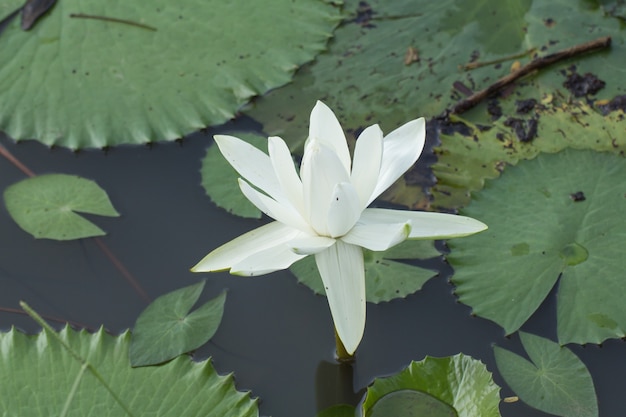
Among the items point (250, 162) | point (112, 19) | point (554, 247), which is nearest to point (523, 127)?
point (554, 247)

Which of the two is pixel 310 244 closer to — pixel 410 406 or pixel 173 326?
pixel 410 406

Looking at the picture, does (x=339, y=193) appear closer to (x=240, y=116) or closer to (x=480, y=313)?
(x=480, y=313)

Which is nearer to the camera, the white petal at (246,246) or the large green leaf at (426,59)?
the white petal at (246,246)

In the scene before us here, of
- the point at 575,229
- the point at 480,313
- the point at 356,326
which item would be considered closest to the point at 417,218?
the point at 356,326

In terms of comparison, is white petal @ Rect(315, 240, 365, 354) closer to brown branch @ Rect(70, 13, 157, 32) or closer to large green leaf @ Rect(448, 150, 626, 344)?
large green leaf @ Rect(448, 150, 626, 344)

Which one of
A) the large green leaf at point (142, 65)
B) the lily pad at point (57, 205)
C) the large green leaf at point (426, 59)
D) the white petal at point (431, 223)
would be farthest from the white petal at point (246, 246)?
the large green leaf at point (142, 65)

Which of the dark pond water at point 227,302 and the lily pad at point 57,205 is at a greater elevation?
the lily pad at point 57,205

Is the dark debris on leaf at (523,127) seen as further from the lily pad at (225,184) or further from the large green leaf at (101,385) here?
the large green leaf at (101,385)
